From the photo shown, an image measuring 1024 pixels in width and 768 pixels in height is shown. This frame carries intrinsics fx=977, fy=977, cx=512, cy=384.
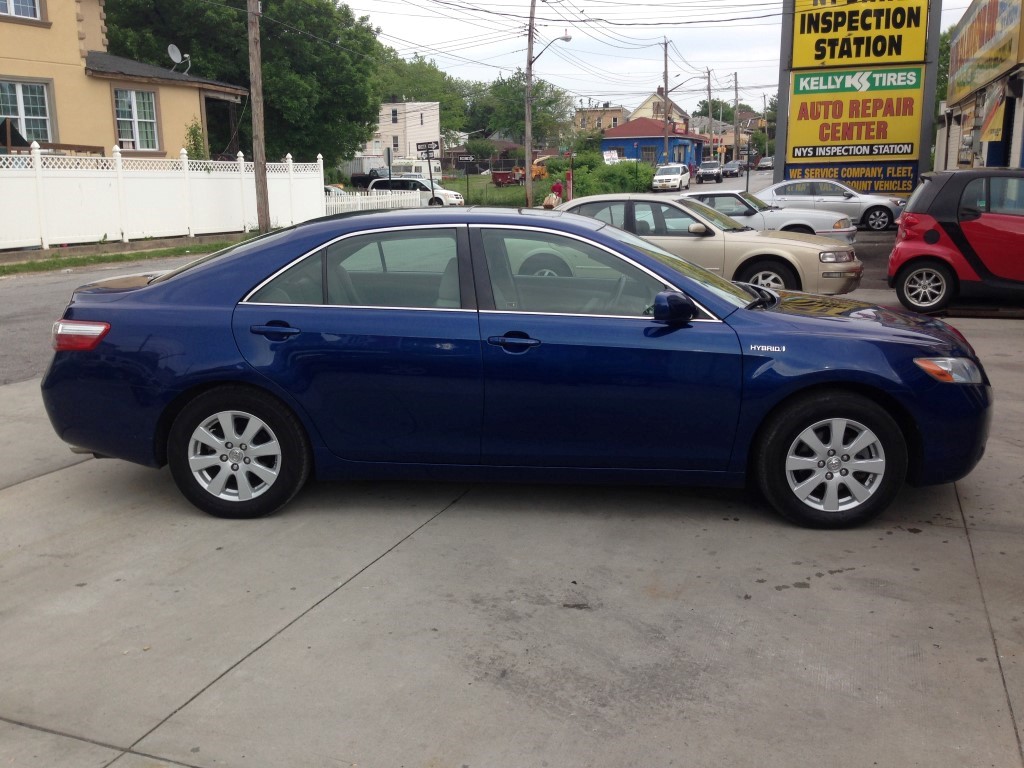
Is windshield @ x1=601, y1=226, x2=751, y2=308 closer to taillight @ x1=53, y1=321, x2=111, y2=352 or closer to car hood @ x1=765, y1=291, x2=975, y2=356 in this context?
car hood @ x1=765, y1=291, x2=975, y2=356

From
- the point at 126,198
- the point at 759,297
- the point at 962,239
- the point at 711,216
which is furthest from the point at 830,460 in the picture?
the point at 126,198

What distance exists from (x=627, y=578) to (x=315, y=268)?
2.29 m

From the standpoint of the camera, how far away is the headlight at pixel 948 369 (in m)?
4.87

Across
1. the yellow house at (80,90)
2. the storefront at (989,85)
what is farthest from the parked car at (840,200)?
the yellow house at (80,90)

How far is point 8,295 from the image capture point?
15.3 meters

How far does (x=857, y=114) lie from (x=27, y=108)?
2152 cm

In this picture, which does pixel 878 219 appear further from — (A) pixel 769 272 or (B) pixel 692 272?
(B) pixel 692 272

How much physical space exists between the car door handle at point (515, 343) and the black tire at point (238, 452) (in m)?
1.13

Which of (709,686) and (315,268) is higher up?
(315,268)

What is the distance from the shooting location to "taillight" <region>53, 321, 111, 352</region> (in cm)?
511

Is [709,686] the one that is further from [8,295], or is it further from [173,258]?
[173,258]

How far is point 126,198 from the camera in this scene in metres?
24.1

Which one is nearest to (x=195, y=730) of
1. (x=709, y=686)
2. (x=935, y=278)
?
(x=709, y=686)

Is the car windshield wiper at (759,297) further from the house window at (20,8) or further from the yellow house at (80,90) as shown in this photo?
Answer: the house window at (20,8)
